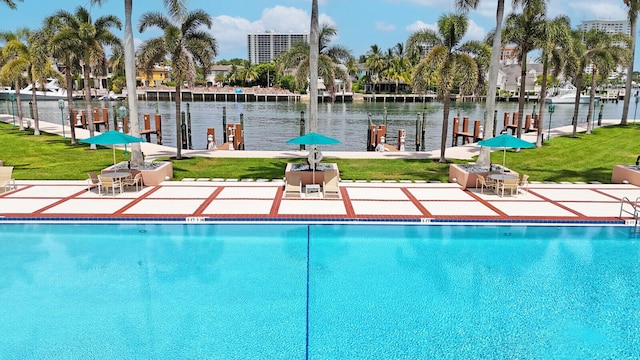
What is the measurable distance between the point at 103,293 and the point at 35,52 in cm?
2287

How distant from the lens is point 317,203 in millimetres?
15180

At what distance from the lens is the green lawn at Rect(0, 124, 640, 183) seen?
1989 cm

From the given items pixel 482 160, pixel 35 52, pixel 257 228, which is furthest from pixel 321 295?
pixel 35 52

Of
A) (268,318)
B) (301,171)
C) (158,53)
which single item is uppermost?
(158,53)

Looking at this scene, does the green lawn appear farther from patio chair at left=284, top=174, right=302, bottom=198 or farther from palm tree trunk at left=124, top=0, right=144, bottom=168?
patio chair at left=284, top=174, right=302, bottom=198

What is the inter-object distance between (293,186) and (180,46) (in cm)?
1096

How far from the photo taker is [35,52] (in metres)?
26.4

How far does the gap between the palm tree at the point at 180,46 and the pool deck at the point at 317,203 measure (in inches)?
268

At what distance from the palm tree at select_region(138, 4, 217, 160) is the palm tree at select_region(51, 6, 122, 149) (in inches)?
164

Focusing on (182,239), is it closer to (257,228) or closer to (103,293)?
(257,228)

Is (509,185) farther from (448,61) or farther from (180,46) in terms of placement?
(180,46)

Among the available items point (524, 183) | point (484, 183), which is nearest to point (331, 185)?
point (484, 183)

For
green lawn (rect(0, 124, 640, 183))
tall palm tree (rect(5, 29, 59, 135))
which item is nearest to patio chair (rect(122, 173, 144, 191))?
green lawn (rect(0, 124, 640, 183))

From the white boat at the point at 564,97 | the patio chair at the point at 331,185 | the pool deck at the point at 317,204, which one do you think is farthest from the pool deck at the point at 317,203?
the white boat at the point at 564,97
